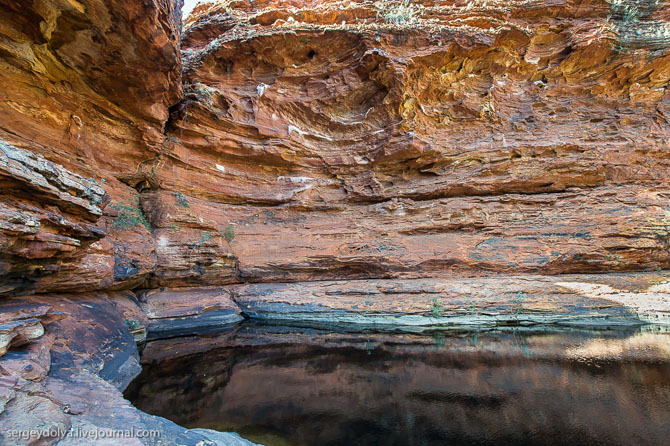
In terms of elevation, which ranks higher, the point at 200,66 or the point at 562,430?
the point at 200,66

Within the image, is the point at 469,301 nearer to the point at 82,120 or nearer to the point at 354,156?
the point at 354,156

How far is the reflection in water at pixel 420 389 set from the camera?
3852 mm

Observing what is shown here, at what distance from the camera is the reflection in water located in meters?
3.85

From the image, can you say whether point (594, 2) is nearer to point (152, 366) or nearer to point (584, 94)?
point (584, 94)

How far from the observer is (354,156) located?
44.9ft

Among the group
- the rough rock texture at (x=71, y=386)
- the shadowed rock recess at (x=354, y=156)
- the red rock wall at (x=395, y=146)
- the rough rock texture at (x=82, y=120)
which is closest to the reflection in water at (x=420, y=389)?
the rough rock texture at (x=71, y=386)

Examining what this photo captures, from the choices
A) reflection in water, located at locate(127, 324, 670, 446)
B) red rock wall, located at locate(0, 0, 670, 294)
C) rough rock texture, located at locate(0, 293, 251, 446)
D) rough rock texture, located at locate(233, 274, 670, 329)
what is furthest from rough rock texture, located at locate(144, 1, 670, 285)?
rough rock texture, located at locate(0, 293, 251, 446)

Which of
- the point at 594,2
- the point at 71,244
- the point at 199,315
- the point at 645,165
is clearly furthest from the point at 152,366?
the point at 594,2

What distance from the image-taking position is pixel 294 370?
6.22 metres

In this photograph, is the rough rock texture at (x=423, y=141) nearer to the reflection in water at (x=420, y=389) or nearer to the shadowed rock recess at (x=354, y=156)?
the shadowed rock recess at (x=354, y=156)

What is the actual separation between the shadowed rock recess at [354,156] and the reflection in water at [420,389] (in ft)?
5.53

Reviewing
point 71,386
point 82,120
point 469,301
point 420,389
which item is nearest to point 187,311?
point 71,386

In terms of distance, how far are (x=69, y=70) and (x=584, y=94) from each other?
61.8 ft

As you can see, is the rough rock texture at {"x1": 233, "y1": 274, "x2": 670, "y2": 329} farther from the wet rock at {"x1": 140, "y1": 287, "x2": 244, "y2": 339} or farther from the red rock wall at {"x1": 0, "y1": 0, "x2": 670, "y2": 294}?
the red rock wall at {"x1": 0, "y1": 0, "x2": 670, "y2": 294}
